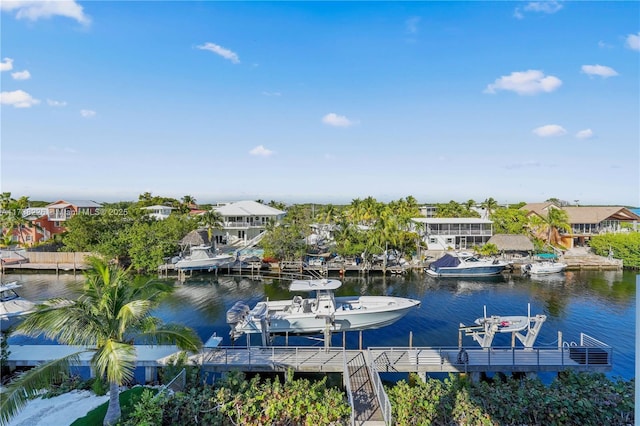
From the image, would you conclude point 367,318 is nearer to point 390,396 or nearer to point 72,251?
point 390,396

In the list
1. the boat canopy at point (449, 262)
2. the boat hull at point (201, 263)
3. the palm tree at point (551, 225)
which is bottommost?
the boat hull at point (201, 263)

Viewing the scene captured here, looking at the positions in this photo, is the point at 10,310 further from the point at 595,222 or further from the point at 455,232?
the point at 595,222

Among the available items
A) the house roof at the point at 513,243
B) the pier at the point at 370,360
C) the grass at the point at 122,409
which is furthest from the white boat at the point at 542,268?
the grass at the point at 122,409

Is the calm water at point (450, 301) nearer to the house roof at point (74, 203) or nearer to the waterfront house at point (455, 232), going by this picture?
the waterfront house at point (455, 232)

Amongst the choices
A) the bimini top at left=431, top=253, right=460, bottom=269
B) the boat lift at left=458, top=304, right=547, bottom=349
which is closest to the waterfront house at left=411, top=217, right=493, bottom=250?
the bimini top at left=431, top=253, right=460, bottom=269

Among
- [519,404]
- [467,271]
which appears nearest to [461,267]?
[467,271]

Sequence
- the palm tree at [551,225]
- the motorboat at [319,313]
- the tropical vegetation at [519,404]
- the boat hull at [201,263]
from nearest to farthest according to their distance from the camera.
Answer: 1. the tropical vegetation at [519,404]
2. the motorboat at [319,313]
3. the boat hull at [201,263]
4. the palm tree at [551,225]
